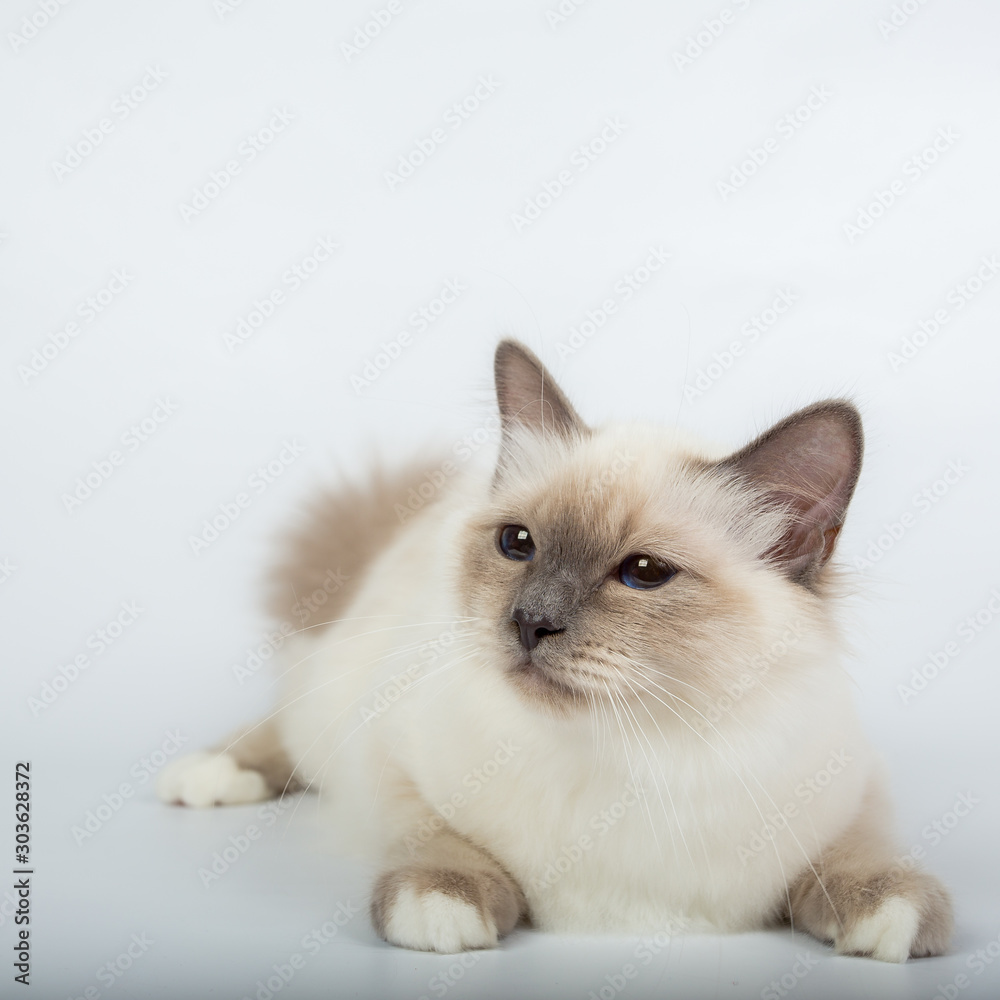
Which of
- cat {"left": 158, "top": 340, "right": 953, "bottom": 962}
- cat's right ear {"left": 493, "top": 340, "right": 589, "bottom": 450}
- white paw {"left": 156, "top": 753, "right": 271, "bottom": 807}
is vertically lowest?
white paw {"left": 156, "top": 753, "right": 271, "bottom": 807}

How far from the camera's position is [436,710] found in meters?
2.49

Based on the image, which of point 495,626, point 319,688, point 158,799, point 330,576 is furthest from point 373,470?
point 495,626

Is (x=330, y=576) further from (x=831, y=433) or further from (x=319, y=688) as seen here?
(x=831, y=433)

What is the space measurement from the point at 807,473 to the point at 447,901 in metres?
1.11

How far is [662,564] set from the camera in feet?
7.19

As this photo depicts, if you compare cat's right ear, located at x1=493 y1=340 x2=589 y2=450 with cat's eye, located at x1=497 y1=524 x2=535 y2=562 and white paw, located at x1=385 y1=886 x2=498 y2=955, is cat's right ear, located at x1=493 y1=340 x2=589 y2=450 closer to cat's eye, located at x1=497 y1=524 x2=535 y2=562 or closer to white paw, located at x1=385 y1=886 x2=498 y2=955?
cat's eye, located at x1=497 y1=524 x2=535 y2=562

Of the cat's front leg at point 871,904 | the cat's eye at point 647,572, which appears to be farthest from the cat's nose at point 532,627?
the cat's front leg at point 871,904

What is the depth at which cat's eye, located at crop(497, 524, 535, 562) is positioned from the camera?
92.0 inches

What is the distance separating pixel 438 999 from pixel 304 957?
0.99 ft

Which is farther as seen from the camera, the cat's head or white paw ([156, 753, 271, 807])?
white paw ([156, 753, 271, 807])

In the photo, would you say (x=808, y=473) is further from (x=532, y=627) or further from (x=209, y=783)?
(x=209, y=783)

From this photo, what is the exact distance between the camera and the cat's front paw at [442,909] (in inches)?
83.0

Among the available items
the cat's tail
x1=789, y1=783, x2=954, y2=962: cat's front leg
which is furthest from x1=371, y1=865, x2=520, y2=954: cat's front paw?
the cat's tail

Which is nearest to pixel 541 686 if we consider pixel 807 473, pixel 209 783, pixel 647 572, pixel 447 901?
pixel 647 572
